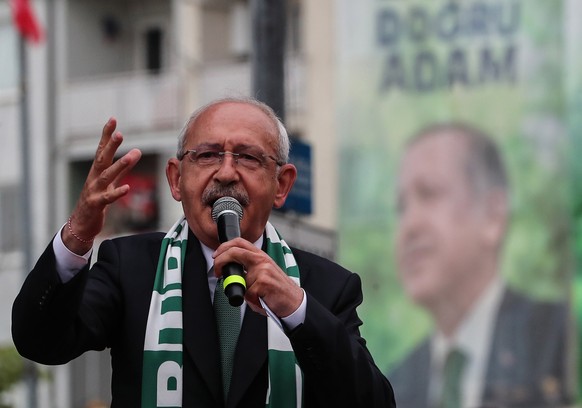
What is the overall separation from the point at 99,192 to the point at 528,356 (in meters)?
A: 17.5

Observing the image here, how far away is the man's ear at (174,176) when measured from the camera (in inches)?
173

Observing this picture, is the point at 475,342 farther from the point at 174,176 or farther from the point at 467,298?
the point at 174,176

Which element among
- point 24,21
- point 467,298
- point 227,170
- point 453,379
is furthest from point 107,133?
point 24,21

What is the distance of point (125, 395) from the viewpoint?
420 cm

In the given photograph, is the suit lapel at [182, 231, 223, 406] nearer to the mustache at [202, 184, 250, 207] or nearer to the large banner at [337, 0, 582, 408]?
the mustache at [202, 184, 250, 207]

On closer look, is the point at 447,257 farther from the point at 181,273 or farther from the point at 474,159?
the point at 181,273

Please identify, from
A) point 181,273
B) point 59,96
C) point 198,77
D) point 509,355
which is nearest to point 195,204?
point 181,273

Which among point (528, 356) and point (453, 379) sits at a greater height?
point (528, 356)

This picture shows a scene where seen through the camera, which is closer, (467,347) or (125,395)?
(125,395)

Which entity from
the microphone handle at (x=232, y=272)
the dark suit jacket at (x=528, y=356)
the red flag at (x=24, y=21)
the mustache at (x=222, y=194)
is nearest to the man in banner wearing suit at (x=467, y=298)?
the dark suit jacket at (x=528, y=356)

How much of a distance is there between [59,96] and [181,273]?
2341 cm

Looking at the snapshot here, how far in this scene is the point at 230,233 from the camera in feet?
12.7

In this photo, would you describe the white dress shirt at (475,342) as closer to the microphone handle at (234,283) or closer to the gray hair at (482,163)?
the gray hair at (482,163)

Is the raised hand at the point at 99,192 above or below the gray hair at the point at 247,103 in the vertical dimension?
below
